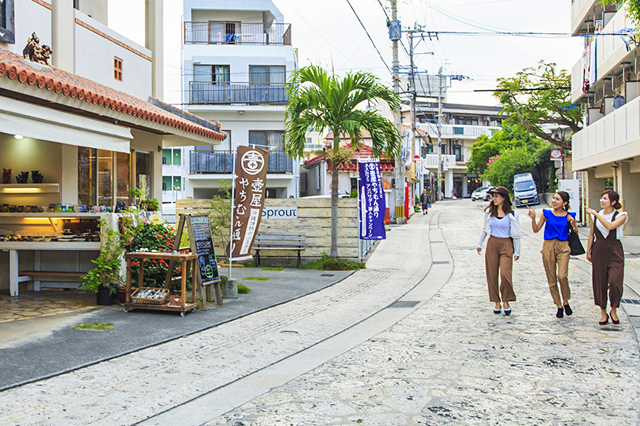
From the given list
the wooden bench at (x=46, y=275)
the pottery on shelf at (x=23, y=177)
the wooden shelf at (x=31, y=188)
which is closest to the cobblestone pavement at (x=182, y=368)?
the wooden bench at (x=46, y=275)

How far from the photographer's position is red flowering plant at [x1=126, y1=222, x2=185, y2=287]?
355 inches

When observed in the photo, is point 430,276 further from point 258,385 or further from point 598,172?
point 598,172

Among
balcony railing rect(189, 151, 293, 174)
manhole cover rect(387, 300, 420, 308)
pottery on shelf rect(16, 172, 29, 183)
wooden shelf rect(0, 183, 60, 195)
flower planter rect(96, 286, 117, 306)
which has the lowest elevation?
manhole cover rect(387, 300, 420, 308)

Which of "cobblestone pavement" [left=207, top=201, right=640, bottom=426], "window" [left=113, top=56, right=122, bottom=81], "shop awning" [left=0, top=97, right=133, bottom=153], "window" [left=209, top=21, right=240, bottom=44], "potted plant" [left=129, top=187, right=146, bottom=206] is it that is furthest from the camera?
"window" [left=209, top=21, right=240, bottom=44]

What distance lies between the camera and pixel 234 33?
95.3 ft

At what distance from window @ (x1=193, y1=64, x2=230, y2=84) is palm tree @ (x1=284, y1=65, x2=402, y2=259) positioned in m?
15.2

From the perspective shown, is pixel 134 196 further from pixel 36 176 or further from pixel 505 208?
pixel 505 208

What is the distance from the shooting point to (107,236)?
29.6 ft

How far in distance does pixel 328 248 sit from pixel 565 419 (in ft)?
34.8

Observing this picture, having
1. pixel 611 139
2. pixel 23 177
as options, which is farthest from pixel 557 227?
pixel 611 139

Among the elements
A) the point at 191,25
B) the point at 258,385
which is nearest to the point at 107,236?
the point at 258,385

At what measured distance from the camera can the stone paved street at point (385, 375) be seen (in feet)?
15.2

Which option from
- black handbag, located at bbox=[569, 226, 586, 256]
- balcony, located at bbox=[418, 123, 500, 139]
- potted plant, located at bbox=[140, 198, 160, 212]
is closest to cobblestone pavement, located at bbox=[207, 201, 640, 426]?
black handbag, located at bbox=[569, 226, 586, 256]

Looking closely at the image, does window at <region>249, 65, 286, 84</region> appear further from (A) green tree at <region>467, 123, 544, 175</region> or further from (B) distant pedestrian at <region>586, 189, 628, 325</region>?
(A) green tree at <region>467, 123, 544, 175</region>
